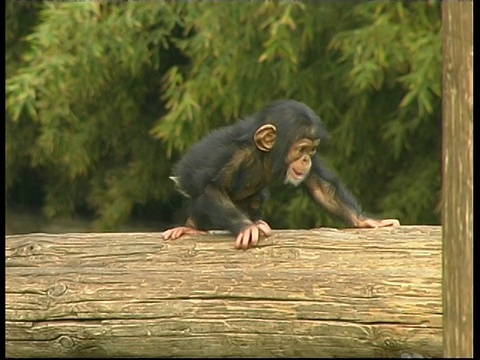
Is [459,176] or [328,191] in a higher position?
[459,176]

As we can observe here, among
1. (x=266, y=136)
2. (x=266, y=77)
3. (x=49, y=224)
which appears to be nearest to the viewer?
(x=266, y=136)

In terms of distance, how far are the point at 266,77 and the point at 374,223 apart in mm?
2825

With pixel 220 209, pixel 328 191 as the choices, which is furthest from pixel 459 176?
pixel 328 191

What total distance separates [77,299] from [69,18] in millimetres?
3485

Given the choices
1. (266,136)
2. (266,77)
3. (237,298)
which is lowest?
(237,298)

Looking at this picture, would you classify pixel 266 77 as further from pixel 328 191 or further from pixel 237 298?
pixel 237 298

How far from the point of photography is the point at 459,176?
1953mm

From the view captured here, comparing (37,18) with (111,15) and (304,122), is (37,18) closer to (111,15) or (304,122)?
(111,15)

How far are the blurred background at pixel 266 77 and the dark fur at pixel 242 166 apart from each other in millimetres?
1816

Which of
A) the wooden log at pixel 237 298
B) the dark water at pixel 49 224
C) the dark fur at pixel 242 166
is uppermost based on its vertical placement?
the dark fur at pixel 242 166

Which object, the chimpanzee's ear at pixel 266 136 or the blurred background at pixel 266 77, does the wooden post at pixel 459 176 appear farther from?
the blurred background at pixel 266 77

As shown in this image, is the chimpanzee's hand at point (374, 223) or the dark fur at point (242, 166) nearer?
the chimpanzee's hand at point (374, 223)

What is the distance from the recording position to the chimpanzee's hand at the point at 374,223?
3.43 metres

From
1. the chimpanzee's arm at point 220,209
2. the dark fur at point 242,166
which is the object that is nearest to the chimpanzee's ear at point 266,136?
the dark fur at point 242,166
